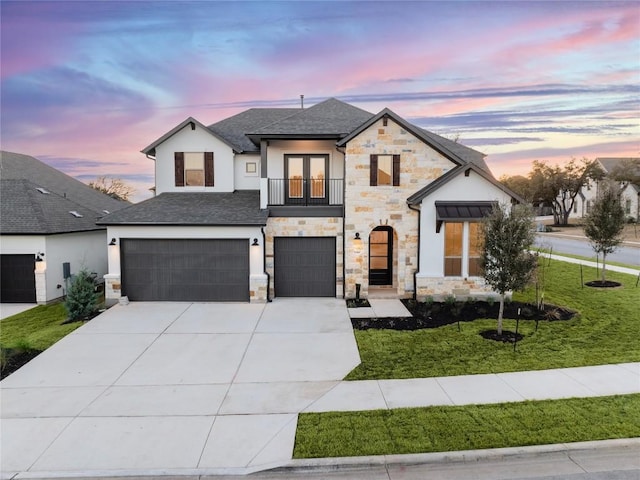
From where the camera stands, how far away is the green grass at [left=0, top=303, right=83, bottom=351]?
1021 centimetres

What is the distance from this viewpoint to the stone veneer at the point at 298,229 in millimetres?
15023

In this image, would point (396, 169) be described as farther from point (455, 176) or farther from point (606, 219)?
point (606, 219)

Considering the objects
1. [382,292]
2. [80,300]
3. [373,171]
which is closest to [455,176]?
[373,171]

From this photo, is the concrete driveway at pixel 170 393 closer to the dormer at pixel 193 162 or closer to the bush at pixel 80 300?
the bush at pixel 80 300

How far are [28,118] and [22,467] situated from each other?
22.9 meters

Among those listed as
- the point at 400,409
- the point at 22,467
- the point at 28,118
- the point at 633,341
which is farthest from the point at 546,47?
the point at 28,118

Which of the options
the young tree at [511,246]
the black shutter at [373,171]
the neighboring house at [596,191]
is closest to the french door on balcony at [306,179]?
the black shutter at [373,171]

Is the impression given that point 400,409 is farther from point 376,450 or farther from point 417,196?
point 417,196

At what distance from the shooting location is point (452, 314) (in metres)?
12.6

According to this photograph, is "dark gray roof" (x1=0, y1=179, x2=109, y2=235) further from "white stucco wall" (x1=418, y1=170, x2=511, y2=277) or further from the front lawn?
"white stucco wall" (x1=418, y1=170, x2=511, y2=277)

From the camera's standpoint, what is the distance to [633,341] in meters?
9.84

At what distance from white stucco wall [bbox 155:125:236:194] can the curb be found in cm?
1355

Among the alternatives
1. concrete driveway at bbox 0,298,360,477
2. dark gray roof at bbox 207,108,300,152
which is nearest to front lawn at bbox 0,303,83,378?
concrete driveway at bbox 0,298,360,477

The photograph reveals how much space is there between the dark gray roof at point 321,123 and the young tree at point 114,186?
41.9 m
